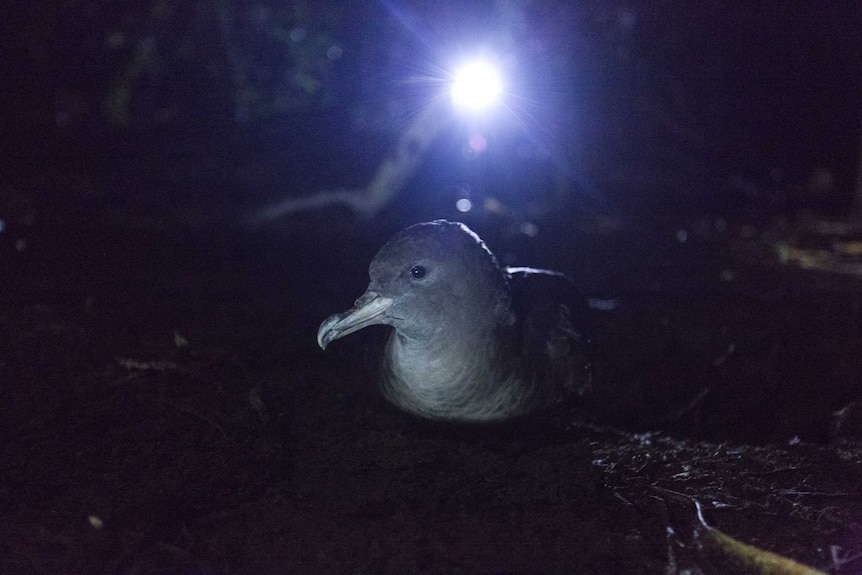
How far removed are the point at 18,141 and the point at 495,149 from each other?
6255 mm

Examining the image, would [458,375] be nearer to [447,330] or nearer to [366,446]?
[447,330]

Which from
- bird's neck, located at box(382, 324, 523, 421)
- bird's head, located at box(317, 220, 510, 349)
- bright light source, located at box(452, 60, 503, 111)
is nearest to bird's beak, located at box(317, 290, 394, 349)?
bird's head, located at box(317, 220, 510, 349)

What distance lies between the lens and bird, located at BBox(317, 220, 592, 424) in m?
3.23

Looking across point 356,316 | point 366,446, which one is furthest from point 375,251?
point 366,446

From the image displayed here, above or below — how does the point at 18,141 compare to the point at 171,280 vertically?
above

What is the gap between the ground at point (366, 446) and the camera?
244 centimetres

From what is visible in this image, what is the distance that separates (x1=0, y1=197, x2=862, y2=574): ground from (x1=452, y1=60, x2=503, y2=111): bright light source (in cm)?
228

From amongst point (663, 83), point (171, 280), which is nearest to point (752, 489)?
point (171, 280)

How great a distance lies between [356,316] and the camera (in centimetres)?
323

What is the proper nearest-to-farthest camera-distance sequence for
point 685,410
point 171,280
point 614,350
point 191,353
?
point 685,410, point 191,353, point 614,350, point 171,280

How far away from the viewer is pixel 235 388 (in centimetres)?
375

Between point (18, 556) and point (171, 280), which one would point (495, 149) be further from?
point (18, 556)

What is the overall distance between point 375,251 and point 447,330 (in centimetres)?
407

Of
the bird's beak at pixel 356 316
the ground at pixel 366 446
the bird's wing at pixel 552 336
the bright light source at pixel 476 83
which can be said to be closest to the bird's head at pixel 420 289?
the bird's beak at pixel 356 316
